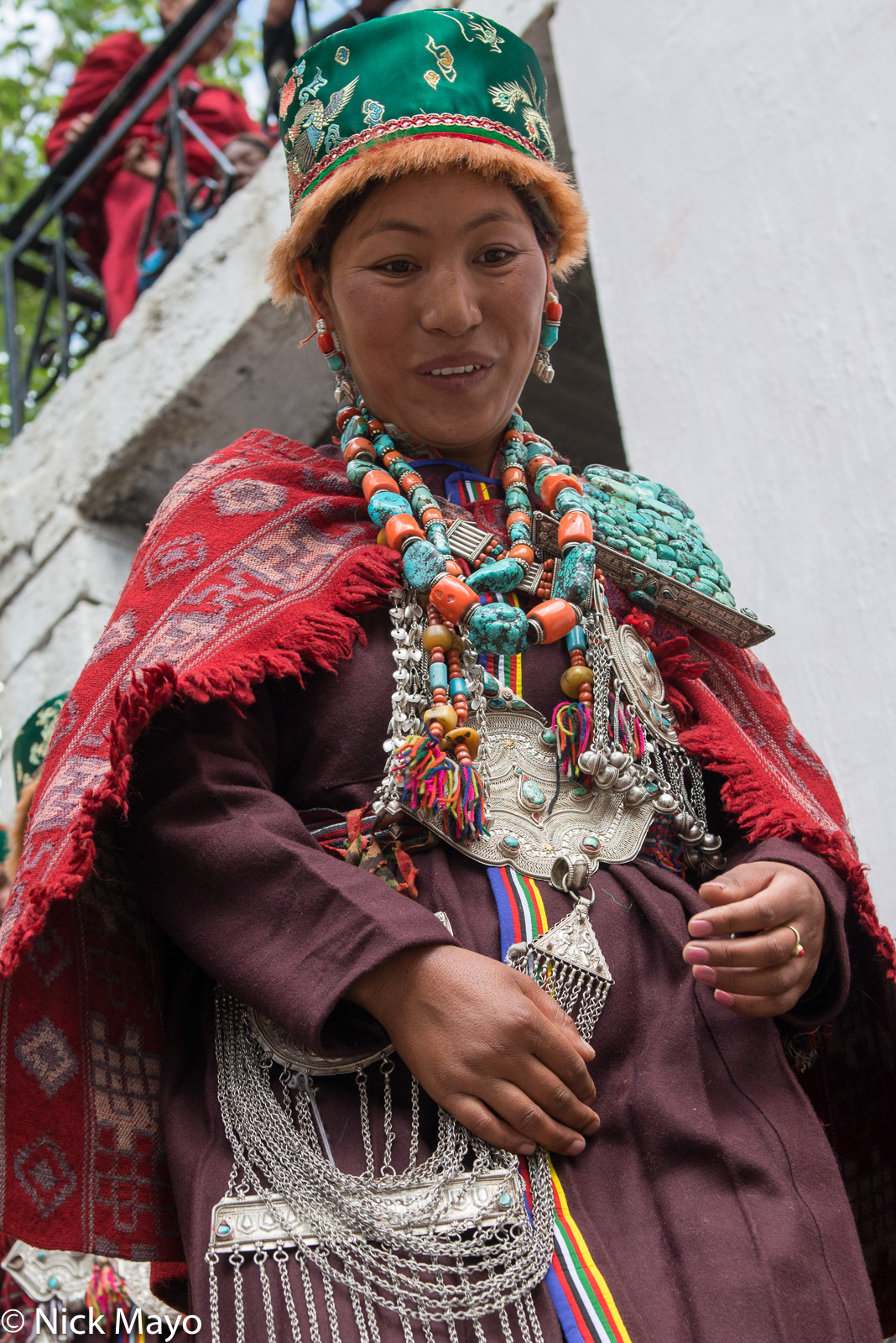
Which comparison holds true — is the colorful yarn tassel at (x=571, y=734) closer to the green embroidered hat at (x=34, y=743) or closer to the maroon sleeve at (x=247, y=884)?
the maroon sleeve at (x=247, y=884)

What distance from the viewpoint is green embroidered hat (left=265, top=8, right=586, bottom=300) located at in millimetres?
1807

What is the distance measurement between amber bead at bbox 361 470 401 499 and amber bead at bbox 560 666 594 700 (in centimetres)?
34

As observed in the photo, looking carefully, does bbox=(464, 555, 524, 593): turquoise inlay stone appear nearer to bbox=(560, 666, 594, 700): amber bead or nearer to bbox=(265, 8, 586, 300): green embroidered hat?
bbox=(560, 666, 594, 700): amber bead

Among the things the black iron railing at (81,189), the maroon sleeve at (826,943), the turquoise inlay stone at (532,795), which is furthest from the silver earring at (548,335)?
the black iron railing at (81,189)

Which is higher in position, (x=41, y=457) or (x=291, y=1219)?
(x=41, y=457)

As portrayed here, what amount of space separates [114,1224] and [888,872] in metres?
1.34

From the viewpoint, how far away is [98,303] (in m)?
5.88

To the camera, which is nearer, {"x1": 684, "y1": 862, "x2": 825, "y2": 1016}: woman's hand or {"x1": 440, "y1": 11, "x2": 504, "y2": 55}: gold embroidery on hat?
{"x1": 684, "y1": 862, "x2": 825, "y2": 1016}: woman's hand

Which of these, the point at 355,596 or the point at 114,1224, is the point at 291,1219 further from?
the point at 355,596

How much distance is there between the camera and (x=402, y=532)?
1766mm

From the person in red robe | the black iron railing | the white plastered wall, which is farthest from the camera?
the person in red robe

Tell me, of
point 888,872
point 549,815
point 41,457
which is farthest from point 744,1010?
point 41,457

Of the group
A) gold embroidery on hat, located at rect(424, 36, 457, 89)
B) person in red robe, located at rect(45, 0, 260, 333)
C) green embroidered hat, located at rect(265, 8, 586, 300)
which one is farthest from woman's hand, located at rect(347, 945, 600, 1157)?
person in red robe, located at rect(45, 0, 260, 333)

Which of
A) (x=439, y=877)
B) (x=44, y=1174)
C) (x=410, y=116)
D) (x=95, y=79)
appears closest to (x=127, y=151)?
(x=95, y=79)
